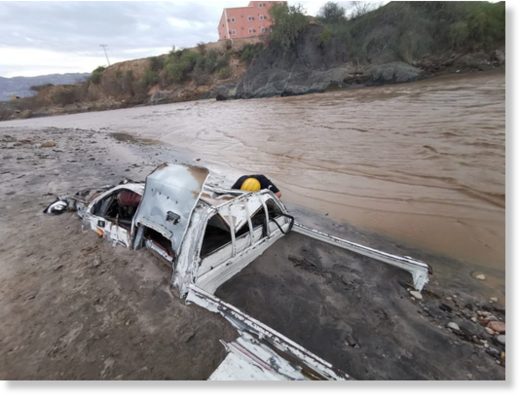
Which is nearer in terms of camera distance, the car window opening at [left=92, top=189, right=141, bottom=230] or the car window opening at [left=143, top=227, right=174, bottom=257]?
the car window opening at [left=143, top=227, right=174, bottom=257]

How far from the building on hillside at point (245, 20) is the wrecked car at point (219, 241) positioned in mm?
70425

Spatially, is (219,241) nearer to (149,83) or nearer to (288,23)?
(288,23)

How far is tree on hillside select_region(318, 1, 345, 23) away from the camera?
1594 inches

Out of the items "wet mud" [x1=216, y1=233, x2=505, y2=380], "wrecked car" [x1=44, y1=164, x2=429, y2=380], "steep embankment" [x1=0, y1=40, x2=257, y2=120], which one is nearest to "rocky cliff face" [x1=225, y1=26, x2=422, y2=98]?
"steep embankment" [x1=0, y1=40, x2=257, y2=120]

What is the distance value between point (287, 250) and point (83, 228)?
14.2ft

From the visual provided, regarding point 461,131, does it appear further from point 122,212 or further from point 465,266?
point 122,212

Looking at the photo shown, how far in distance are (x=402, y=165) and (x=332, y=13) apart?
4296 cm

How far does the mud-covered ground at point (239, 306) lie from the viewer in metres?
2.71

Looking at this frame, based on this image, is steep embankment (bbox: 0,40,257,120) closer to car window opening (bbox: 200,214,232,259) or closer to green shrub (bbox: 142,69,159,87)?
green shrub (bbox: 142,69,159,87)

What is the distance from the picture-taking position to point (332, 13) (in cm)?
4119

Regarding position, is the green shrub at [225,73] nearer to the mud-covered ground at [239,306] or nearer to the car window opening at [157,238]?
the mud-covered ground at [239,306]

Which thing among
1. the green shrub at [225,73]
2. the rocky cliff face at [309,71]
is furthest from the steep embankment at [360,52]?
the green shrub at [225,73]

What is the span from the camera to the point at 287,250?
4289 millimetres

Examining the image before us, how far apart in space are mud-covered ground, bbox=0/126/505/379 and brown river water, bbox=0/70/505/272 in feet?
3.30
